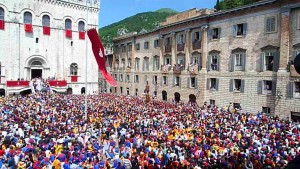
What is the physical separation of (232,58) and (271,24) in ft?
19.5

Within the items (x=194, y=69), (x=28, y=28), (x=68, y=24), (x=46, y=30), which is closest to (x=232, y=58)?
(x=194, y=69)

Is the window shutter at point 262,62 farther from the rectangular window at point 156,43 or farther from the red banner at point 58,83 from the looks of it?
the red banner at point 58,83

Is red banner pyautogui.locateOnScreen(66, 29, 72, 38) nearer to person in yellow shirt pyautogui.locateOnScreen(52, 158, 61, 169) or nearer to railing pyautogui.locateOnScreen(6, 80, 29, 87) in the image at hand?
railing pyautogui.locateOnScreen(6, 80, 29, 87)

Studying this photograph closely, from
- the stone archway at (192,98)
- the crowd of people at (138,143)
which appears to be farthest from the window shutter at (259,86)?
the stone archway at (192,98)

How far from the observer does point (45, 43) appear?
45906mm

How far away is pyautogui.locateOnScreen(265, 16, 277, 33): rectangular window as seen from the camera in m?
26.4

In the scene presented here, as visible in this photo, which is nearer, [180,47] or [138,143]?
[138,143]

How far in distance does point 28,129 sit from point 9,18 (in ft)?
109

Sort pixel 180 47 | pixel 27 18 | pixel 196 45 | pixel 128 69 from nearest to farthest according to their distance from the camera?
pixel 196 45, pixel 180 47, pixel 27 18, pixel 128 69

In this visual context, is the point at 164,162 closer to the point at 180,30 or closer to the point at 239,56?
the point at 239,56

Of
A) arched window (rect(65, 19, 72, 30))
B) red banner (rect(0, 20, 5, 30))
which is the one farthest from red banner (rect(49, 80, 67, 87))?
red banner (rect(0, 20, 5, 30))

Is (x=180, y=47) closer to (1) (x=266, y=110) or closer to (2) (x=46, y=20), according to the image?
(1) (x=266, y=110)

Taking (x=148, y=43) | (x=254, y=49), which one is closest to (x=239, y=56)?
(x=254, y=49)

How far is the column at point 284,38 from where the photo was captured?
25.0 meters
